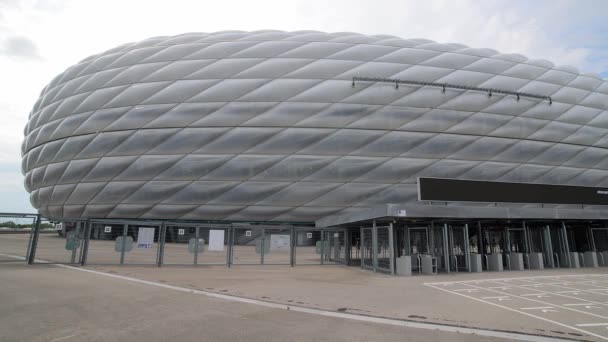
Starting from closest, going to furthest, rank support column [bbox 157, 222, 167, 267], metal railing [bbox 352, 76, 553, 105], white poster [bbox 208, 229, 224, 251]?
1. support column [bbox 157, 222, 167, 267]
2. white poster [bbox 208, 229, 224, 251]
3. metal railing [bbox 352, 76, 553, 105]

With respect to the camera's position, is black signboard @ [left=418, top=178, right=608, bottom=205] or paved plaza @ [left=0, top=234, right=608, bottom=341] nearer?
paved plaza @ [left=0, top=234, right=608, bottom=341]

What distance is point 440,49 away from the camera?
25531 mm

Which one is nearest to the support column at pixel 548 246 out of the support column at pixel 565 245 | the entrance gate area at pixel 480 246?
the entrance gate area at pixel 480 246

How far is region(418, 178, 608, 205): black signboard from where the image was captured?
44.6 feet

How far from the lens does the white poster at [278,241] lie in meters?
16.4

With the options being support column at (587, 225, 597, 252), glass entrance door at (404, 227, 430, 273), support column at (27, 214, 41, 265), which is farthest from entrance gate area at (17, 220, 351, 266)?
support column at (587, 225, 597, 252)

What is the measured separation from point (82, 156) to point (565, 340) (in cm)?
2766

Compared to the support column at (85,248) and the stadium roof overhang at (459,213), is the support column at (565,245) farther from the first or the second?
the support column at (85,248)

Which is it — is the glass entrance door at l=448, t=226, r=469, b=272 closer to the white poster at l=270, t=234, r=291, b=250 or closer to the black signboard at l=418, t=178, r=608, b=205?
the black signboard at l=418, t=178, r=608, b=205

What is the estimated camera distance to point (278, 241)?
1656 centimetres

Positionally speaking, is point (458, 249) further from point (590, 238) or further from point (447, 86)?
point (447, 86)

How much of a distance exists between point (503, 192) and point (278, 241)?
1056cm

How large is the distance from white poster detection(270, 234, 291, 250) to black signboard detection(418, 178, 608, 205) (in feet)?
22.4

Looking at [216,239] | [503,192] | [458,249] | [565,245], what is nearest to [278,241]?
[216,239]
